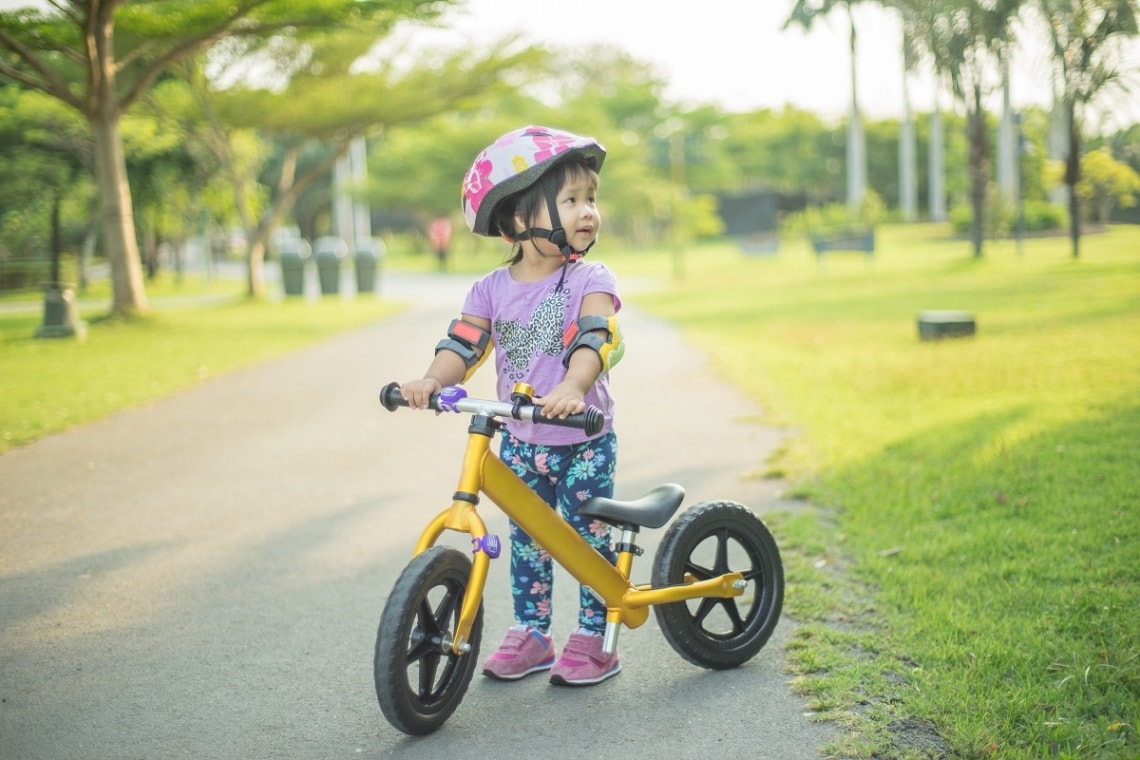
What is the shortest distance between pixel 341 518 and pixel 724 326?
10994 millimetres

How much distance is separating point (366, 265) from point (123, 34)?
9668 mm

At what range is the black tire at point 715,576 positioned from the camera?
3590 millimetres

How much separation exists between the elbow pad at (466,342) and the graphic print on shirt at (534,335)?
0.26 ft

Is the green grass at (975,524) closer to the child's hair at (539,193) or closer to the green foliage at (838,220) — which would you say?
the child's hair at (539,193)

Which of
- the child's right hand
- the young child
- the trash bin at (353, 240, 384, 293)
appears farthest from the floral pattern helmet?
the trash bin at (353, 240, 384, 293)

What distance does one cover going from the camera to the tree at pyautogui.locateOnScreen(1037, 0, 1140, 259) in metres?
8.73

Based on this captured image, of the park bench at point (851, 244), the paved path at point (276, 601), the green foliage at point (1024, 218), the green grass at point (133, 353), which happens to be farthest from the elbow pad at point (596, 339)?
the park bench at point (851, 244)

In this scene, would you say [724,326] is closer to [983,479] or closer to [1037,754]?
[983,479]

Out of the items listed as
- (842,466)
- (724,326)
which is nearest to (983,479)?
(842,466)

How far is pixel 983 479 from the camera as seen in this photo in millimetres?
5973

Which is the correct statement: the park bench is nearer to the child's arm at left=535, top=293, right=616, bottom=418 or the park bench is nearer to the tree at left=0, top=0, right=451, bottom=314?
the tree at left=0, top=0, right=451, bottom=314

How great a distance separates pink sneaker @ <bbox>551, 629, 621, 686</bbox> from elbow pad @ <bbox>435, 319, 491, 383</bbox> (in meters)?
0.97

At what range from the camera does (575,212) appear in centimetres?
327

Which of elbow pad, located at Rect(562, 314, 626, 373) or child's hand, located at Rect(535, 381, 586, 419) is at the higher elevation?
elbow pad, located at Rect(562, 314, 626, 373)
